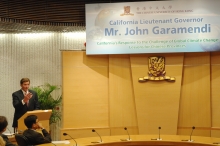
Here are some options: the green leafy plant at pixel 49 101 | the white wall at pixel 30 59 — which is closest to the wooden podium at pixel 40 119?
the green leafy plant at pixel 49 101

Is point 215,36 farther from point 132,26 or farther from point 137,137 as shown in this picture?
point 137,137

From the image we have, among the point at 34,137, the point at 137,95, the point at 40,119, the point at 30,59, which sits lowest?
the point at 34,137

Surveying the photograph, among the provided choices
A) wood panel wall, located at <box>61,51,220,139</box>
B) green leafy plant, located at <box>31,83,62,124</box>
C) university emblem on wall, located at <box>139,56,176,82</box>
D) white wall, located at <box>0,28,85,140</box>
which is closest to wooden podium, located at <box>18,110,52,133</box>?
wood panel wall, located at <box>61,51,220,139</box>

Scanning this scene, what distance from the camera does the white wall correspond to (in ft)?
32.4

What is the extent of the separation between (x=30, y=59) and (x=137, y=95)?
3.14 meters

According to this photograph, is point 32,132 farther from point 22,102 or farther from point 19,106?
point 19,106

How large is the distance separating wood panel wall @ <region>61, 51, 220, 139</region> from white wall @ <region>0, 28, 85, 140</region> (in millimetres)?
1390

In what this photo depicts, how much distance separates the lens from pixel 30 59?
32.8 feet

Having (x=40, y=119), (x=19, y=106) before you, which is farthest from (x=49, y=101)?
(x=40, y=119)

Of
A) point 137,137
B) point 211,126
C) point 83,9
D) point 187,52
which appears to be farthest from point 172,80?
point 83,9

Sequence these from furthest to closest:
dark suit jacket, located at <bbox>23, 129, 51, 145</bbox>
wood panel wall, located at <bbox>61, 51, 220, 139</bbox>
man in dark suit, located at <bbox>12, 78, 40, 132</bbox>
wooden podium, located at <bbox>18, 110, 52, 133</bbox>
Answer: wood panel wall, located at <bbox>61, 51, 220, 139</bbox>, man in dark suit, located at <bbox>12, 78, 40, 132</bbox>, wooden podium, located at <bbox>18, 110, 52, 133</bbox>, dark suit jacket, located at <bbox>23, 129, 51, 145</bbox>

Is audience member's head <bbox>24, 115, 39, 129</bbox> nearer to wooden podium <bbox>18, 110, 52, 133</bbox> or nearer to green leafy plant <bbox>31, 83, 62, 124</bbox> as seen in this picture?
wooden podium <bbox>18, 110, 52, 133</bbox>

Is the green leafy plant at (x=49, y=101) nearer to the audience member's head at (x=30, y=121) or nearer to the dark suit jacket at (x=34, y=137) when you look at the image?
the dark suit jacket at (x=34, y=137)

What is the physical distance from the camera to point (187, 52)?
8547mm
